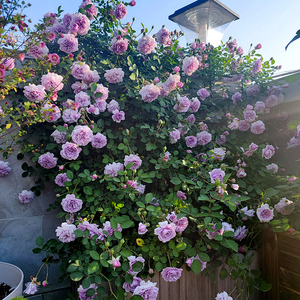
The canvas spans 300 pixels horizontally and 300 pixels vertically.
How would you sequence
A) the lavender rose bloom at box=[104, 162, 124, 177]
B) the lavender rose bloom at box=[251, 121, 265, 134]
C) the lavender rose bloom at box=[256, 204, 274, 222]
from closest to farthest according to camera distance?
the lavender rose bloom at box=[256, 204, 274, 222] < the lavender rose bloom at box=[104, 162, 124, 177] < the lavender rose bloom at box=[251, 121, 265, 134]

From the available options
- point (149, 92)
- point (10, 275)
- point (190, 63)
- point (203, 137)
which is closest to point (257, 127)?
point (203, 137)

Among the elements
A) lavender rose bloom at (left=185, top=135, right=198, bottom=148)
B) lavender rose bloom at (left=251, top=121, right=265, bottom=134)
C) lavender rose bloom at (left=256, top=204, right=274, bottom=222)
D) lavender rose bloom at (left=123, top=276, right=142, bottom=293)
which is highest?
lavender rose bloom at (left=251, top=121, right=265, bottom=134)

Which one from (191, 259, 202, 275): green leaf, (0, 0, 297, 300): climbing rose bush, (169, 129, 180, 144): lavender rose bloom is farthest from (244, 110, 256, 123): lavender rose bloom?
(191, 259, 202, 275): green leaf

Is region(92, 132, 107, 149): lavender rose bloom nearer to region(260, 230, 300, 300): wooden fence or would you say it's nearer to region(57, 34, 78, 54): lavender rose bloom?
region(57, 34, 78, 54): lavender rose bloom

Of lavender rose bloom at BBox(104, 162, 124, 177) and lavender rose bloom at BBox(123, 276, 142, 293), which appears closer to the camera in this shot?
lavender rose bloom at BBox(123, 276, 142, 293)

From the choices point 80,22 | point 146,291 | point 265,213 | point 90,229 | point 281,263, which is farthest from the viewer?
point 80,22

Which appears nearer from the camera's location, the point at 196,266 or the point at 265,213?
the point at 196,266

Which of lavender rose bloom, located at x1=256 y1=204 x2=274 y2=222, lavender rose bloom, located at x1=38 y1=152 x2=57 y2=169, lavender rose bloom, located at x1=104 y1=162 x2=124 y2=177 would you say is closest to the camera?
lavender rose bloom, located at x1=256 y1=204 x2=274 y2=222

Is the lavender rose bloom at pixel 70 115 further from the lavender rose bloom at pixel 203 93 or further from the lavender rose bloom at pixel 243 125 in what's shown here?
the lavender rose bloom at pixel 243 125

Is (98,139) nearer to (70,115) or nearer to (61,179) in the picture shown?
(70,115)

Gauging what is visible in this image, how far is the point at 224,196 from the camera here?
1.19m

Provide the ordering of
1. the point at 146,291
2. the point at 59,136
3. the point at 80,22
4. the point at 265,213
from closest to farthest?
1. the point at 146,291
2. the point at 265,213
3. the point at 59,136
4. the point at 80,22

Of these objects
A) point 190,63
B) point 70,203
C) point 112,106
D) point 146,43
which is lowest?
point 70,203

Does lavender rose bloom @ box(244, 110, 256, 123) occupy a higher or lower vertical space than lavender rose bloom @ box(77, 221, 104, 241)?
higher
